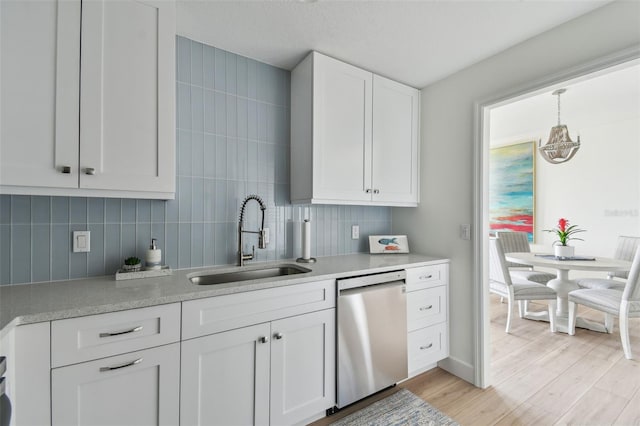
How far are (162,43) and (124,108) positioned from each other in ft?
1.33

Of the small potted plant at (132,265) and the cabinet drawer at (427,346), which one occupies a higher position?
the small potted plant at (132,265)

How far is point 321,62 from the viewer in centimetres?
198

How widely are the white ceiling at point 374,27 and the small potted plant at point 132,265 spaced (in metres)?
1.42

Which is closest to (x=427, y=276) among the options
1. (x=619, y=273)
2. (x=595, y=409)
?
(x=595, y=409)

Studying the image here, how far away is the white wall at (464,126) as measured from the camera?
5.12ft

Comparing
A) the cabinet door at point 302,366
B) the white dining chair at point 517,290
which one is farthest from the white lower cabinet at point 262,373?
the white dining chair at point 517,290

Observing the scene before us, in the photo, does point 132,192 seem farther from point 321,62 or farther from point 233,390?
point 321,62

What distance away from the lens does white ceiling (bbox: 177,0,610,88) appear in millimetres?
1550

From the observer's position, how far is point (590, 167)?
162 inches

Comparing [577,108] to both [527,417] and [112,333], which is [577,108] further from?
[112,333]

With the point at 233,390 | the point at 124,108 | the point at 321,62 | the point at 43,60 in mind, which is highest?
the point at 321,62

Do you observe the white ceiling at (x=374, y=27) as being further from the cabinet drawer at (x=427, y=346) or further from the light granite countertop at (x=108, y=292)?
the cabinet drawer at (x=427, y=346)

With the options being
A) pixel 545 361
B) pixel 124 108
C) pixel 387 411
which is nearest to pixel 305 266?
pixel 387 411

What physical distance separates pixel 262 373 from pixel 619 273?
4.51 meters
